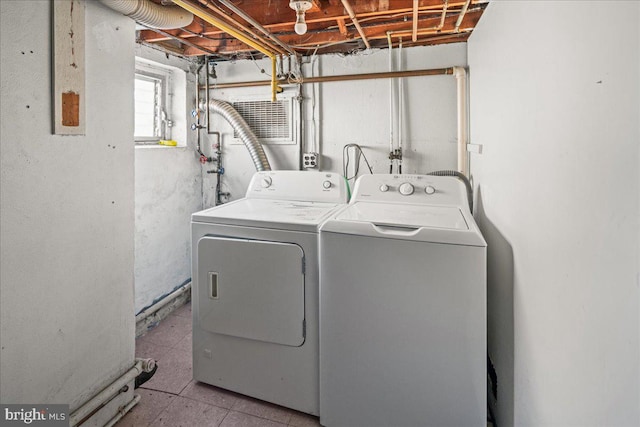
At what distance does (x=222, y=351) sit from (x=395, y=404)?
95 centimetres

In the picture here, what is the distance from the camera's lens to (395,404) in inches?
59.8

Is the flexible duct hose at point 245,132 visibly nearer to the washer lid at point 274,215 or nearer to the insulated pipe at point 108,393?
the washer lid at point 274,215

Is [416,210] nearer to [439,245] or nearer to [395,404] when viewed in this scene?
[439,245]

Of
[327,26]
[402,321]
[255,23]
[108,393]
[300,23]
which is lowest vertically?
[108,393]

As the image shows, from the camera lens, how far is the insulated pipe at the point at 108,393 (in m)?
1.43

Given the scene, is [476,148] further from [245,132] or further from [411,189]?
[245,132]

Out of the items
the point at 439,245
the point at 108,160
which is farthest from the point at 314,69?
the point at 439,245

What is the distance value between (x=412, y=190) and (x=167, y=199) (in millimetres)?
1925

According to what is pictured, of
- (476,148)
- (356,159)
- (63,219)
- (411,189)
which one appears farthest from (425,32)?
(63,219)

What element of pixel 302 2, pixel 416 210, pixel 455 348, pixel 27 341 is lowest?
pixel 455 348

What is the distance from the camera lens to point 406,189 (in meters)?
2.03

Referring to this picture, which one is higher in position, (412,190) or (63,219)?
(412,190)

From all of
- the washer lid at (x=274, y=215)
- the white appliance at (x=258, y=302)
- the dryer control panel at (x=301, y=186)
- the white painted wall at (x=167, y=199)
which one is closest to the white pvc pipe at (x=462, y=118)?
the dryer control panel at (x=301, y=186)

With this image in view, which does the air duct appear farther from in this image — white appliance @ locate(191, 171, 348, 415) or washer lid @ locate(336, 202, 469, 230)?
washer lid @ locate(336, 202, 469, 230)
